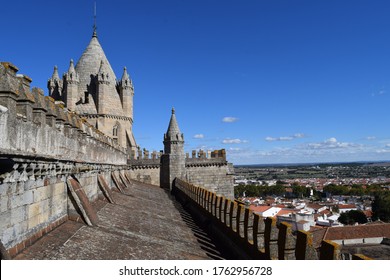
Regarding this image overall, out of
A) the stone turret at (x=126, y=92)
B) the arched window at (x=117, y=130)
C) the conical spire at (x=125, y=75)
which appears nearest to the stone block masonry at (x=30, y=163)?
the arched window at (x=117, y=130)

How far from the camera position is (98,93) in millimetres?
38438

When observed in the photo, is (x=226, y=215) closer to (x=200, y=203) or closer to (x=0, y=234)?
(x=200, y=203)

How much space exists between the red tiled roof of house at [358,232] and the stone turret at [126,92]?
89.9 feet

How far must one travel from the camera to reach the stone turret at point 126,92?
137 feet

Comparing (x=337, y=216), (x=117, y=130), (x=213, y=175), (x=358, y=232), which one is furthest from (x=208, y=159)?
(x=337, y=216)

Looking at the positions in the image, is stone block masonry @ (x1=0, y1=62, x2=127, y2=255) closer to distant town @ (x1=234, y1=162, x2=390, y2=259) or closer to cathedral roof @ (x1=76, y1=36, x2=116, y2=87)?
distant town @ (x1=234, y1=162, x2=390, y2=259)

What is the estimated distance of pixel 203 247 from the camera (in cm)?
1000

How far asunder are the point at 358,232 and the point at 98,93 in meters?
35.8

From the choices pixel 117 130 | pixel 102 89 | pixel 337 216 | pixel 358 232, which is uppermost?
pixel 102 89

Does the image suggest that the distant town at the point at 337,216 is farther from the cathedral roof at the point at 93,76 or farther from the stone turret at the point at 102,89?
the cathedral roof at the point at 93,76

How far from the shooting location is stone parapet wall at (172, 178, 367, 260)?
5656 mm

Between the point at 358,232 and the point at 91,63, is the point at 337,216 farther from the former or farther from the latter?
the point at 91,63

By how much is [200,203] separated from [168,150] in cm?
1831

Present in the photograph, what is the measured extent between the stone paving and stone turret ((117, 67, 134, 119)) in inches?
1191
